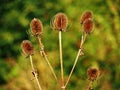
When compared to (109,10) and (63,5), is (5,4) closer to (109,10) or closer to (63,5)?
(63,5)

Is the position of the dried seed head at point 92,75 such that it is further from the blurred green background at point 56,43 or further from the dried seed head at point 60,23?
the blurred green background at point 56,43

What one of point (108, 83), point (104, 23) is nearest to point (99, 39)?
point (104, 23)

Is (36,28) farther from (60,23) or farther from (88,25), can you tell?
(88,25)

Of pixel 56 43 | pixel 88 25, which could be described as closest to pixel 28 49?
pixel 88 25

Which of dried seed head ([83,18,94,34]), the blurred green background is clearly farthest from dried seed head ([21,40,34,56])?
the blurred green background

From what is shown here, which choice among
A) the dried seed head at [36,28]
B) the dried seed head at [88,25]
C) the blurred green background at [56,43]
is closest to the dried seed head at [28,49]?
the dried seed head at [36,28]

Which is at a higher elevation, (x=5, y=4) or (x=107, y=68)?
(x=5, y=4)

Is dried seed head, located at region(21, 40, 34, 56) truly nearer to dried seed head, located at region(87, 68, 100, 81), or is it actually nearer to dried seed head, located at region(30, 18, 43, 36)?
dried seed head, located at region(30, 18, 43, 36)

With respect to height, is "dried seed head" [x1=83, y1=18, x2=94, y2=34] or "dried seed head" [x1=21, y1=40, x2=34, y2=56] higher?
"dried seed head" [x1=83, y1=18, x2=94, y2=34]
